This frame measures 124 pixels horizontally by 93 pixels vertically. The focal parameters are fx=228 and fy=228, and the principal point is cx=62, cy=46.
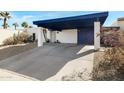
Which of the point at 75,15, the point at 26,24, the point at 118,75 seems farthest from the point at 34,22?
the point at 26,24

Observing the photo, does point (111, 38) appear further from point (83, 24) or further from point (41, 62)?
point (83, 24)

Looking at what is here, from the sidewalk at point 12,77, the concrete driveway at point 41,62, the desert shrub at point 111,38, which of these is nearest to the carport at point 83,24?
the concrete driveway at point 41,62

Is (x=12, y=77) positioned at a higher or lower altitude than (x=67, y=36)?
Answer: lower

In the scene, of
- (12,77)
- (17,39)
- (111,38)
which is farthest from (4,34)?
(111,38)

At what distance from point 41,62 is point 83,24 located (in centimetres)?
963

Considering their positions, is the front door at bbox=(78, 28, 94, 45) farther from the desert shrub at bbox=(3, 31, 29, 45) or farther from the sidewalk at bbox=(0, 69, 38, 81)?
the sidewalk at bbox=(0, 69, 38, 81)

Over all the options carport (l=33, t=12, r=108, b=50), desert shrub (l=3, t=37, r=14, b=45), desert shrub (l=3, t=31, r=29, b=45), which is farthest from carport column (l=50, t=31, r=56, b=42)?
desert shrub (l=3, t=37, r=14, b=45)

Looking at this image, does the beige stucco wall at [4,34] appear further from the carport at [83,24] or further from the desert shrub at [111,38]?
the desert shrub at [111,38]

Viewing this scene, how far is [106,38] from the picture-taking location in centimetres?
1457

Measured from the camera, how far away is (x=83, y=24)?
24.2 meters

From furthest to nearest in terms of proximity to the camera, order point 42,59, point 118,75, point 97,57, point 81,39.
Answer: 1. point 81,39
2. point 42,59
3. point 97,57
4. point 118,75

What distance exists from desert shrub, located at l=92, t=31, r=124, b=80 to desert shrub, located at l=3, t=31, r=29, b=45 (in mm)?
19666
